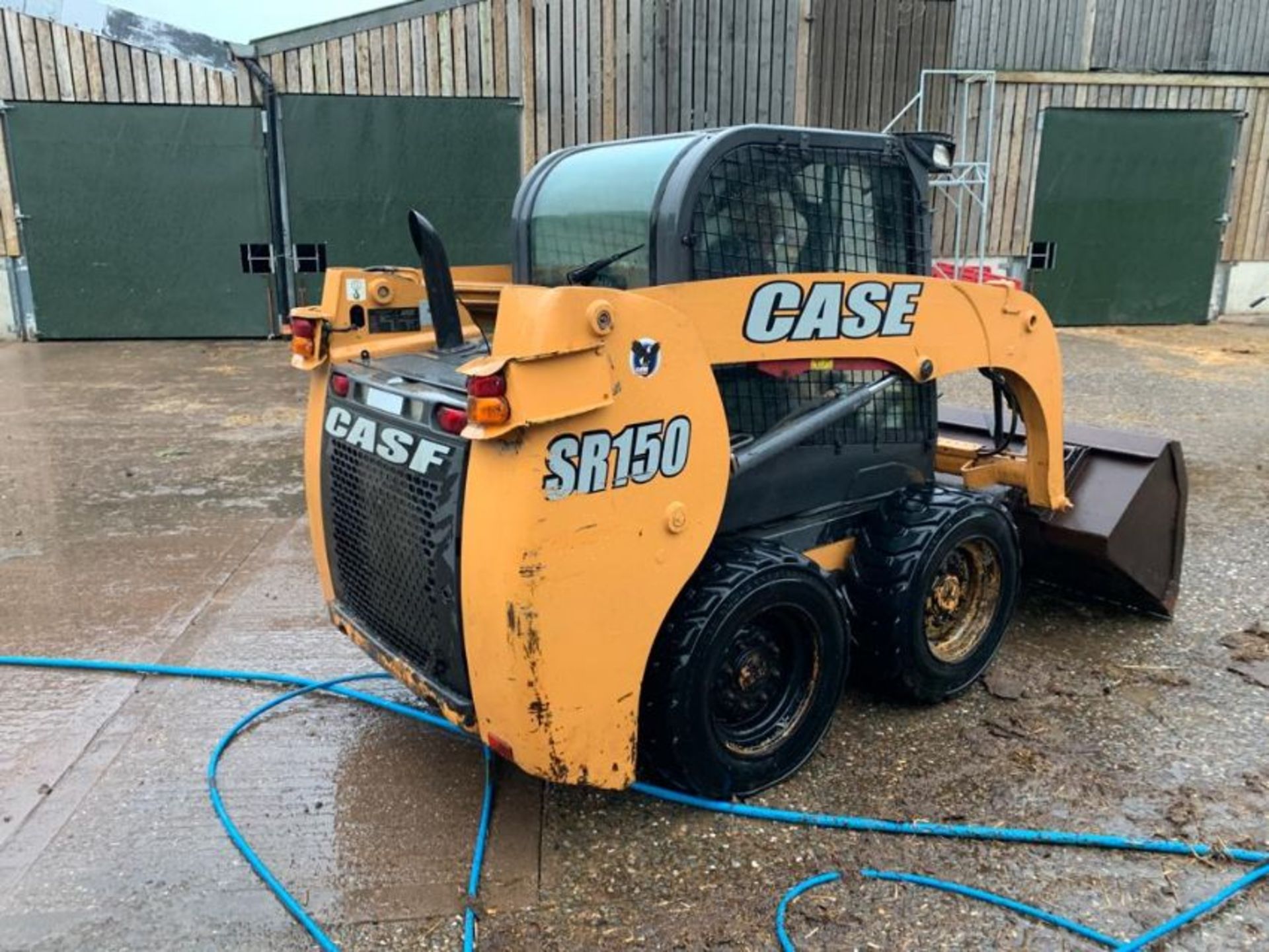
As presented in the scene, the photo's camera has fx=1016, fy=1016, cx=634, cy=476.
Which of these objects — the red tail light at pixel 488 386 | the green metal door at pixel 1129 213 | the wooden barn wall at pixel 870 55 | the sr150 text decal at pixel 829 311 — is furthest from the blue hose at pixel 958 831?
the green metal door at pixel 1129 213

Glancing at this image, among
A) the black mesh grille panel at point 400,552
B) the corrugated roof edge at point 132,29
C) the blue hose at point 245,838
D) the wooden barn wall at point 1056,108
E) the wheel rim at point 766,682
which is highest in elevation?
the corrugated roof edge at point 132,29

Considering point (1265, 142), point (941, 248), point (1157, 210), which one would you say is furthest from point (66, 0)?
point (1265, 142)

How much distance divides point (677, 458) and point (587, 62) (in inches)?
422

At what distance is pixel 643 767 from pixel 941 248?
11979mm

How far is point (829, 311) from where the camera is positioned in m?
3.20

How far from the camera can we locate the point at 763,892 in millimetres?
2779

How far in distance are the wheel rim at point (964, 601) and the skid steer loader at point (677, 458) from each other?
0.5 inches

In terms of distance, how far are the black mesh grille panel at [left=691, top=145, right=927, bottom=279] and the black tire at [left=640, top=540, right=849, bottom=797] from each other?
35.9 inches

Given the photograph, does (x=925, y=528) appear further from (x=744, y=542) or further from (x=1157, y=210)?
(x=1157, y=210)

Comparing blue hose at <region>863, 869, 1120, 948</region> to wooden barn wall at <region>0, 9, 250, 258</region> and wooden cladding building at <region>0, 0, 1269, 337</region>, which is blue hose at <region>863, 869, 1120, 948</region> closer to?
wooden cladding building at <region>0, 0, 1269, 337</region>

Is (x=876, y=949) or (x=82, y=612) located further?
(x=82, y=612)

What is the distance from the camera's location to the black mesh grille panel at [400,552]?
2.81m

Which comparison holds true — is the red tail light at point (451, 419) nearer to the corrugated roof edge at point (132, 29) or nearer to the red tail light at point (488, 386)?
the red tail light at point (488, 386)

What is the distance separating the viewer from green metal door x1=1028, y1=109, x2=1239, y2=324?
1380 cm
